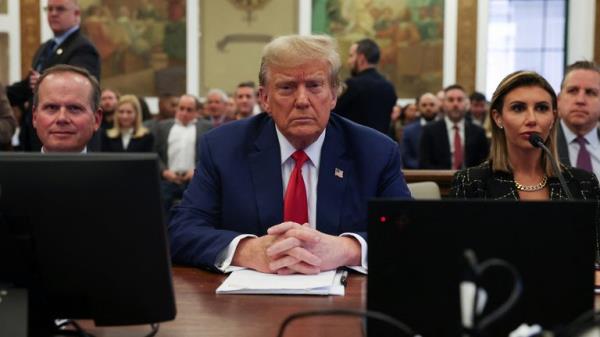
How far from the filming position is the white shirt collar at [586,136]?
4590 millimetres

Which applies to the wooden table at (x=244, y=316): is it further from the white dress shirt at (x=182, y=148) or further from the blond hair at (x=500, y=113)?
the white dress shirt at (x=182, y=148)

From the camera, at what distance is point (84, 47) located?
546 cm

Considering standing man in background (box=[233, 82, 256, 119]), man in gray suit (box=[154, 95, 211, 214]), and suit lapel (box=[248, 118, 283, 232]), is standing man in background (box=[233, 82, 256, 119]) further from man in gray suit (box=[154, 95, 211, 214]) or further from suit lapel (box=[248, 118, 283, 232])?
suit lapel (box=[248, 118, 283, 232])

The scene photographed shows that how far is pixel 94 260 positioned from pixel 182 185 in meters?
6.75

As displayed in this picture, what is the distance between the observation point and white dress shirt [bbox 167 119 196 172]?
8.72m

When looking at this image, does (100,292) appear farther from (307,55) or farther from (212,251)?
(307,55)

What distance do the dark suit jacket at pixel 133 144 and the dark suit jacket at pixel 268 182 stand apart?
5.40 m

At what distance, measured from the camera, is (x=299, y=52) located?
2.76 metres

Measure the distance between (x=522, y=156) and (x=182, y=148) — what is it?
19.3 feet

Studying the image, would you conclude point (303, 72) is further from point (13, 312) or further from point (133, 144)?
point (133, 144)

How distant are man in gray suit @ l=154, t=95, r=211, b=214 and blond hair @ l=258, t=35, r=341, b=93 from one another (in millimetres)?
5676

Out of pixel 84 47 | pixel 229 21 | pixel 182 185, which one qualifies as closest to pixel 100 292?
pixel 84 47

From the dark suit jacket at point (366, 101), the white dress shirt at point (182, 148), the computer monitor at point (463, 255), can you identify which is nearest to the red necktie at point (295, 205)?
the computer monitor at point (463, 255)

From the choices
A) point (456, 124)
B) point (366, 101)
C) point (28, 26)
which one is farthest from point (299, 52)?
point (28, 26)
